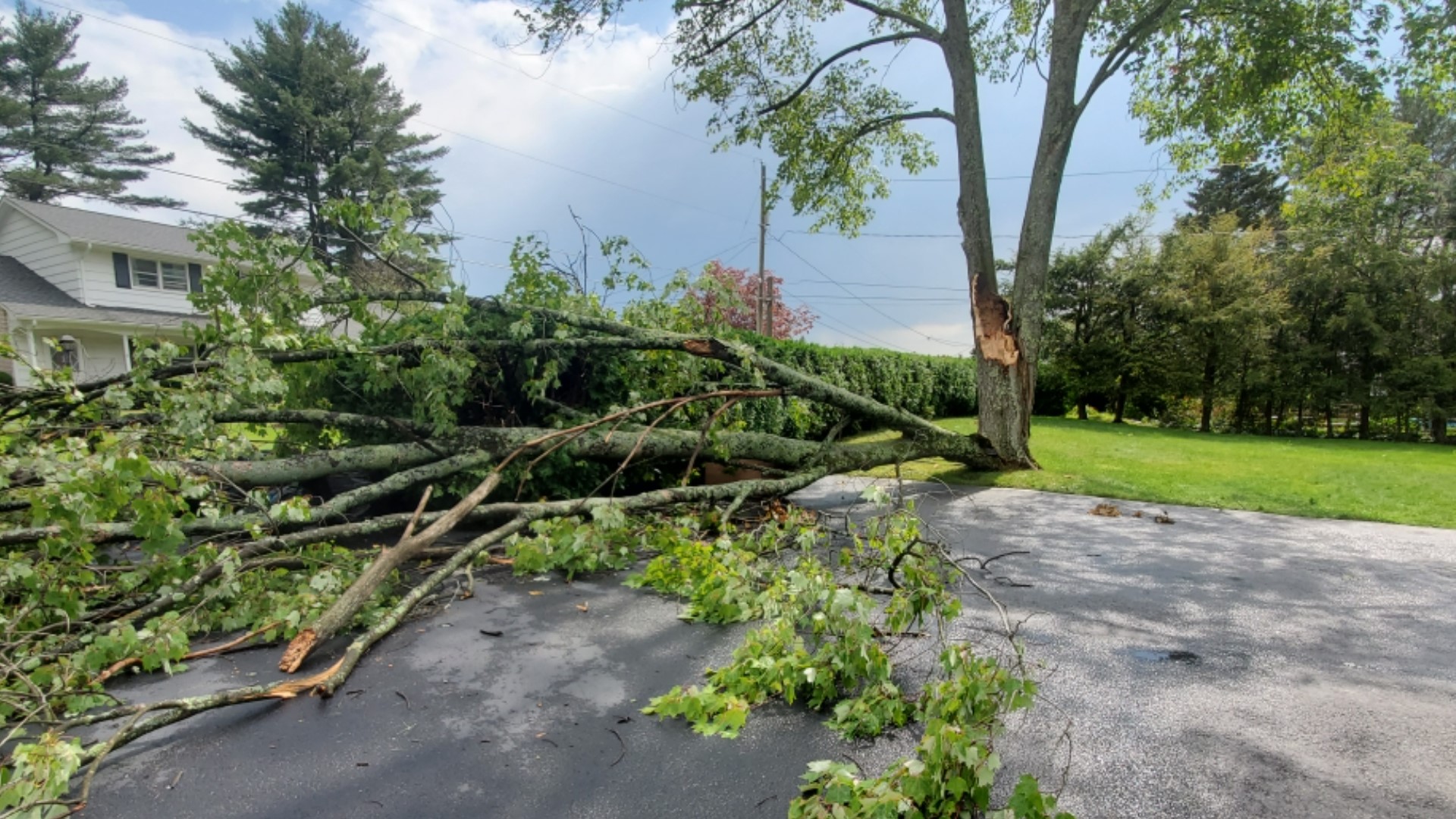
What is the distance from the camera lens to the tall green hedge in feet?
27.9

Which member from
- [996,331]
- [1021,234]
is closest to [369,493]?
[996,331]

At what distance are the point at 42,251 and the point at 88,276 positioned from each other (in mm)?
1889

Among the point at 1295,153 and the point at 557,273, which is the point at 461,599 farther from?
the point at 1295,153

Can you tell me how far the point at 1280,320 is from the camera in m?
16.2

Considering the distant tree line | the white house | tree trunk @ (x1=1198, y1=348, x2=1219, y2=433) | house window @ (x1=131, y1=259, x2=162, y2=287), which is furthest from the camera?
tree trunk @ (x1=1198, y1=348, x2=1219, y2=433)

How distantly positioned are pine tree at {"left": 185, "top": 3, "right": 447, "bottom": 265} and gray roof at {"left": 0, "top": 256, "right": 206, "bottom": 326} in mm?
6067

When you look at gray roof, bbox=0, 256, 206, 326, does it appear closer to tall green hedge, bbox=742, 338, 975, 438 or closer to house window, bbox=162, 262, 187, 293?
house window, bbox=162, 262, 187, 293

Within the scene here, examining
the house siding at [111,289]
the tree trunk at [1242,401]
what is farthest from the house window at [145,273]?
the tree trunk at [1242,401]

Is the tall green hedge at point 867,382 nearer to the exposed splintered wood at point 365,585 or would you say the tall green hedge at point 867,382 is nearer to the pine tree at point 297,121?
the exposed splintered wood at point 365,585

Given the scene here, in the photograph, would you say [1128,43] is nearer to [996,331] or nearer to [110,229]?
[996,331]

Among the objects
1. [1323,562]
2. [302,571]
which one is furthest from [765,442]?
[1323,562]

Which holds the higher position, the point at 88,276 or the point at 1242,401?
the point at 88,276

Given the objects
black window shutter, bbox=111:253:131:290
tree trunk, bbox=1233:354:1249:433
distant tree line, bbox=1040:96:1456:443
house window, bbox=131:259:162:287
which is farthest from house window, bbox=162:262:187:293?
tree trunk, bbox=1233:354:1249:433

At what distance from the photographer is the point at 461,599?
308 centimetres
